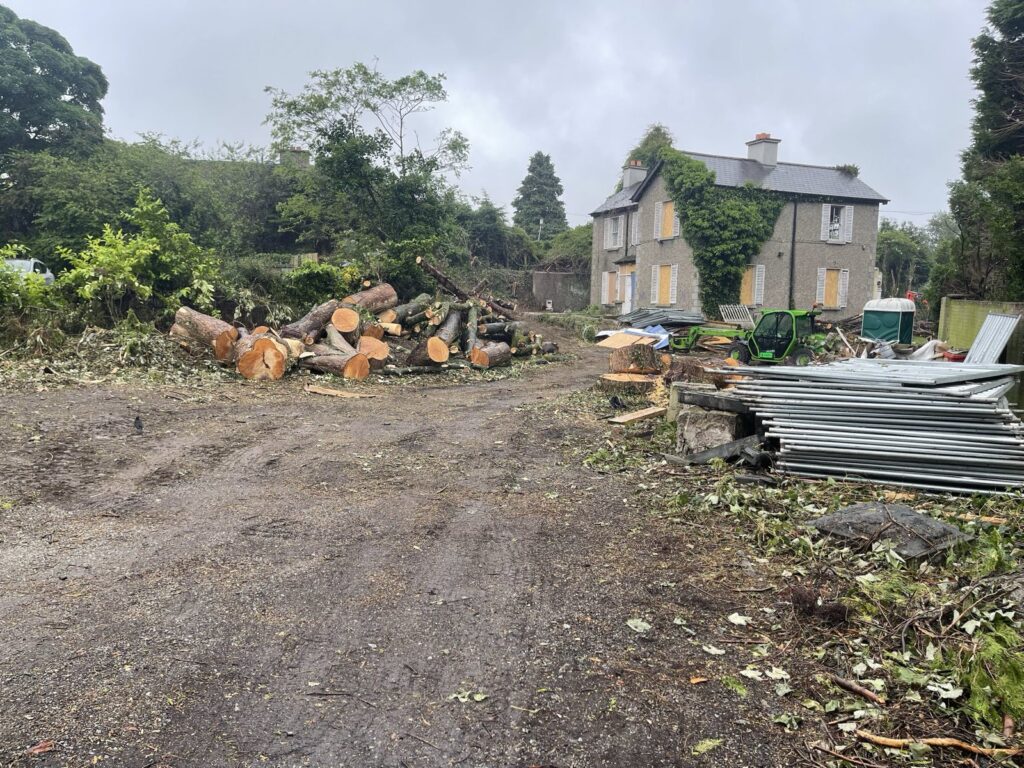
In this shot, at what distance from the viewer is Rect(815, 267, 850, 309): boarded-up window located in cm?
2717

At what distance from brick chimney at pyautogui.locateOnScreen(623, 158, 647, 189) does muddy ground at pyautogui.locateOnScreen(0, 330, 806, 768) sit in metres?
27.1

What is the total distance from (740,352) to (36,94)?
98.1 feet

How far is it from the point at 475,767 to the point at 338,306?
12.7 m

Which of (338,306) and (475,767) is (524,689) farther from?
(338,306)

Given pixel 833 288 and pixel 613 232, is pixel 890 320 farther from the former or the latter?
pixel 613 232

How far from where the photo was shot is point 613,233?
31.9 meters

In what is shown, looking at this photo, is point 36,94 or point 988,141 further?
point 36,94

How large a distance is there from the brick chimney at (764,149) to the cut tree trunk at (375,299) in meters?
17.8

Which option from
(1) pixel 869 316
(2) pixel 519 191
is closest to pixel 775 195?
(1) pixel 869 316

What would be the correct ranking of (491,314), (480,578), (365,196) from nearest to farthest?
(480,578) < (491,314) < (365,196)

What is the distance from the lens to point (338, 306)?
14.4 meters

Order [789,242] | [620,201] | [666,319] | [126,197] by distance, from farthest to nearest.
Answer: [620,201] → [789,242] → [126,197] → [666,319]

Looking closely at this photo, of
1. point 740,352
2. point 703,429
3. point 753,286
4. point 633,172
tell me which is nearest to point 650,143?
point 633,172

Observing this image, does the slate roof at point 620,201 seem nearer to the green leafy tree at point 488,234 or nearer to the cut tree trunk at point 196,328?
the green leafy tree at point 488,234
